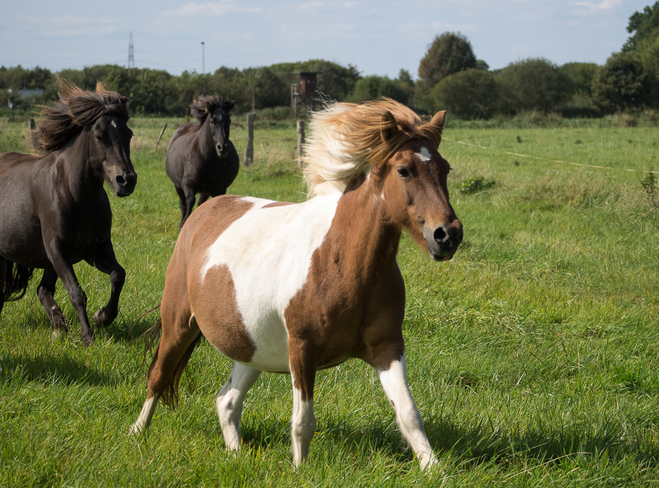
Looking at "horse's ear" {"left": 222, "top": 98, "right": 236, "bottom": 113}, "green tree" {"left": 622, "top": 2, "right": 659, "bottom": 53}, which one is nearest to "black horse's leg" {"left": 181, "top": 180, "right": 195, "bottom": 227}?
"horse's ear" {"left": 222, "top": 98, "right": 236, "bottom": 113}

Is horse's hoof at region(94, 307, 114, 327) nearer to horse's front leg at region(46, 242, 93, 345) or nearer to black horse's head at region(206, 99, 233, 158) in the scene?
horse's front leg at region(46, 242, 93, 345)

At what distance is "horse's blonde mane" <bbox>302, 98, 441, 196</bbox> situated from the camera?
2578 mm

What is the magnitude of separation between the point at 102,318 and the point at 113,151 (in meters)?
1.48

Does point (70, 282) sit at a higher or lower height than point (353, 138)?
lower

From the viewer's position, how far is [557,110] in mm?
57562

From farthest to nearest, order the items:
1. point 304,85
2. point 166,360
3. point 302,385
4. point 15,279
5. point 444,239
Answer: point 304,85 → point 15,279 → point 166,360 → point 302,385 → point 444,239

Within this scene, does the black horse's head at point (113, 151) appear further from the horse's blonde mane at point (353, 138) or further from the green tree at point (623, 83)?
the green tree at point (623, 83)

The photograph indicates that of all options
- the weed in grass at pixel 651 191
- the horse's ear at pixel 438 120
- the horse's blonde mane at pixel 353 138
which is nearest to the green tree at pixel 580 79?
the weed in grass at pixel 651 191

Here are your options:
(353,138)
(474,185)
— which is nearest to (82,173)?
(353,138)

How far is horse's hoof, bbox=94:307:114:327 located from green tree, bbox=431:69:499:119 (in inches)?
2358

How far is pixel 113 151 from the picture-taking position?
487cm

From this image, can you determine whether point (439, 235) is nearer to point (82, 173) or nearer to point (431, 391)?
point (431, 391)

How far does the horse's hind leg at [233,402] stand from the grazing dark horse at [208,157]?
6.95 m

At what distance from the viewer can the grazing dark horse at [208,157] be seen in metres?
10.2
